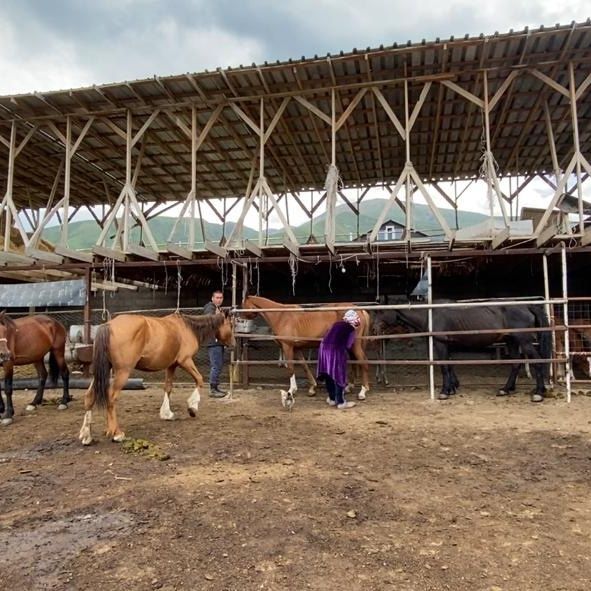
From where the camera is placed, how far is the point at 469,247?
30.0 feet

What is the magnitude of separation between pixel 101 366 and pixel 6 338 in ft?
7.53

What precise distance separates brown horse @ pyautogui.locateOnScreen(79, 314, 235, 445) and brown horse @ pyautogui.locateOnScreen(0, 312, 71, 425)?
6.37 feet

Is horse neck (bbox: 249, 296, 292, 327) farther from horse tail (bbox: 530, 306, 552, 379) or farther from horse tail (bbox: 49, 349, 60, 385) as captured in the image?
→ horse tail (bbox: 530, 306, 552, 379)

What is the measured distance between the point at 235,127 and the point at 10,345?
6969 millimetres

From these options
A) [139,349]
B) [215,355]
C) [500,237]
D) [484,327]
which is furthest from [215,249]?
[484,327]

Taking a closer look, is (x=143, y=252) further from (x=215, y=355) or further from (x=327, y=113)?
(x=327, y=113)

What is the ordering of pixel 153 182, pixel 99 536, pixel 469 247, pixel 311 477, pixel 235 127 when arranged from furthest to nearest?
pixel 153 182 < pixel 235 127 < pixel 469 247 < pixel 311 477 < pixel 99 536

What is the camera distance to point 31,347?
7.39 m

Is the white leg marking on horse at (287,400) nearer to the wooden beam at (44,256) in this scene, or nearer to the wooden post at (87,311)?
the wooden post at (87,311)

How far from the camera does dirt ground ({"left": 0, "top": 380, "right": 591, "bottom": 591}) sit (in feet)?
8.54

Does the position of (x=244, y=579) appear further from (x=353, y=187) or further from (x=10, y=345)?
(x=353, y=187)

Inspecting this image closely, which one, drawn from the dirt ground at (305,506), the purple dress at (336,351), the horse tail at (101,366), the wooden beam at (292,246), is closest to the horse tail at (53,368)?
the dirt ground at (305,506)

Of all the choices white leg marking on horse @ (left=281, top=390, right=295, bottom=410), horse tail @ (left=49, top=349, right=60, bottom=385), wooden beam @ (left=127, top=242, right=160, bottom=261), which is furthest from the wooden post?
white leg marking on horse @ (left=281, top=390, right=295, bottom=410)

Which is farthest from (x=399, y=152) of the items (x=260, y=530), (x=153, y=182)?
(x=260, y=530)
